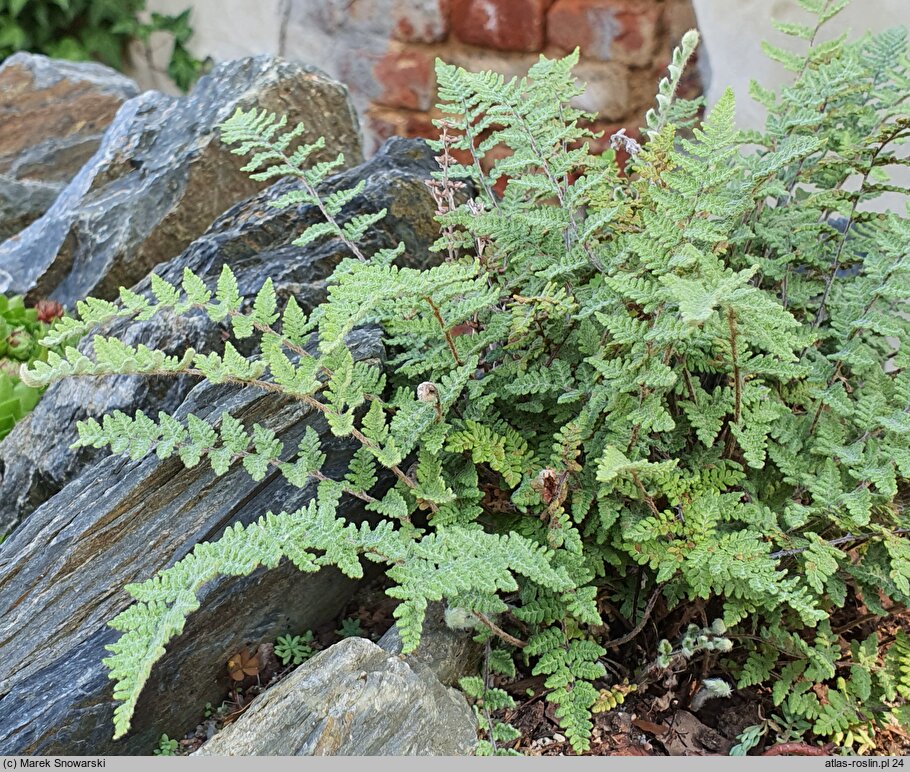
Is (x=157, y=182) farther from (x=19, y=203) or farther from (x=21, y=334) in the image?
(x=19, y=203)

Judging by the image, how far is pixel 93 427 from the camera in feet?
5.18

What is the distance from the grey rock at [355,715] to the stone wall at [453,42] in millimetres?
3199

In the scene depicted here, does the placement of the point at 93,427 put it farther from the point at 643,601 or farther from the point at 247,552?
the point at 643,601

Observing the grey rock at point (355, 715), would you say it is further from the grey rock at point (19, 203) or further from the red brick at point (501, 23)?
the red brick at point (501, 23)

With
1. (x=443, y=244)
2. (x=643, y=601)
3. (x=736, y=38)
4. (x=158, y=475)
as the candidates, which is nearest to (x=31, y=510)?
(x=158, y=475)

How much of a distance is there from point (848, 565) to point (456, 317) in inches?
33.7

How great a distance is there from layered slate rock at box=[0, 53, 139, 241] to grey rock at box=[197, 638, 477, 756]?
11.3 ft

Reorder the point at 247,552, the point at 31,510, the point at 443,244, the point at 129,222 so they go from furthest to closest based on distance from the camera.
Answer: the point at 129,222
the point at 31,510
the point at 443,244
the point at 247,552

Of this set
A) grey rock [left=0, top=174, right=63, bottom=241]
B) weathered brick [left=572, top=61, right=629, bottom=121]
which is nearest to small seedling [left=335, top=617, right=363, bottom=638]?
grey rock [left=0, top=174, right=63, bottom=241]

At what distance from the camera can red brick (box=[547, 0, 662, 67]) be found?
4.00 m

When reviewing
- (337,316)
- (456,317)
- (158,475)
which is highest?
(337,316)

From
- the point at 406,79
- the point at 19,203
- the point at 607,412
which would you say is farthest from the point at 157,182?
the point at 607,412

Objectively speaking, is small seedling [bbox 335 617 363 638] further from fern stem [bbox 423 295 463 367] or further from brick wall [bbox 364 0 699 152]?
brick wall [bbox 364 0 699 152]

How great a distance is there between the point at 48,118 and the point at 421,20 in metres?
1.86
